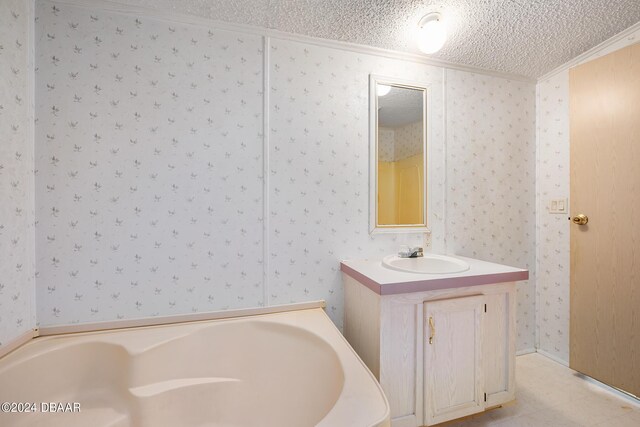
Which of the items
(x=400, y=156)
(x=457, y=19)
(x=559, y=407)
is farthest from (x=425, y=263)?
(x=457, y=19)

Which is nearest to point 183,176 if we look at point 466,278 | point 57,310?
point 57,310

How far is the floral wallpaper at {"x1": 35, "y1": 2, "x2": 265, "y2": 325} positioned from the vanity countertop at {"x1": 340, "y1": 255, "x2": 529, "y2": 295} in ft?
2.08

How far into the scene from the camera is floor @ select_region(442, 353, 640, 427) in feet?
4.35

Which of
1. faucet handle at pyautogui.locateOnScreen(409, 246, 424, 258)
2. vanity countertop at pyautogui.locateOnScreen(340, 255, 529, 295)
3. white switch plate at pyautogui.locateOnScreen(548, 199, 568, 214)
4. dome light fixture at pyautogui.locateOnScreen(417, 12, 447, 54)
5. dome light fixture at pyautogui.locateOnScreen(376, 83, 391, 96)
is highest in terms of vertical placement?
dome light fixture at pyautogui.locateOnScreen(417, 12, 447, 54)

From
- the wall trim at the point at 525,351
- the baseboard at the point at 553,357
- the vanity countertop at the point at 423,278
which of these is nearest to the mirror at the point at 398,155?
the vanity countertop at the point at 423,278

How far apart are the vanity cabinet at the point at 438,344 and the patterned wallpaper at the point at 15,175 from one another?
154 centimetres

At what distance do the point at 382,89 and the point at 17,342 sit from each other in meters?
2.30

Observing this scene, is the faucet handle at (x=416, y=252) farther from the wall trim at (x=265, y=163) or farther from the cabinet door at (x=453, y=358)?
the wall trim at (x=265, y=163)

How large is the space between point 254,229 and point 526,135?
2225 mm

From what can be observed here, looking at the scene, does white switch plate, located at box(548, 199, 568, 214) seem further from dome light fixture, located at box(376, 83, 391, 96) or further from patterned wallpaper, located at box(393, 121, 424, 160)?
dome light fixture, located at box(376, 83, 391, 96)

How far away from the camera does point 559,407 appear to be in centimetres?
142

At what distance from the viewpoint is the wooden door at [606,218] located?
56.5 inches

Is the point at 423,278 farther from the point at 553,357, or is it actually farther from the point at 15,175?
the point at 15,175

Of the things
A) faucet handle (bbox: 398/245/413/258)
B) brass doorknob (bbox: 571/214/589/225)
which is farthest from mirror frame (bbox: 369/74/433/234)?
brass doorknob (bbox: 571/214/589/225)
